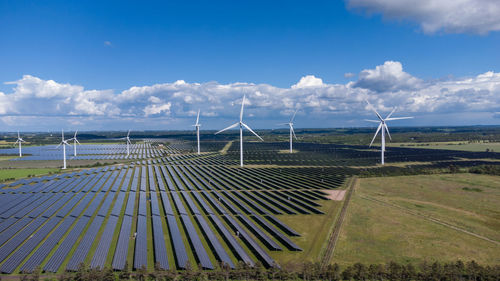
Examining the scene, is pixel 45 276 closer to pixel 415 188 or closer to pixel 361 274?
pixel 361 274

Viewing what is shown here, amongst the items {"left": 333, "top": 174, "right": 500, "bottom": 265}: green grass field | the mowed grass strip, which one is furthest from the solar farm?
the mowed grass strip

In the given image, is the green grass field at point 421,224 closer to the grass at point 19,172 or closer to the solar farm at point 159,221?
the solar farm at point 159,221

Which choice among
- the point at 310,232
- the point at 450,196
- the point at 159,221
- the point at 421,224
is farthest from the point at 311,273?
the point at 450,196

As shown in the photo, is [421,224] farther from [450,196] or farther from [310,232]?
[450,196]

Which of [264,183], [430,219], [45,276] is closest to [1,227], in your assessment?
[45,276]

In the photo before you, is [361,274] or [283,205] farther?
[283,205]

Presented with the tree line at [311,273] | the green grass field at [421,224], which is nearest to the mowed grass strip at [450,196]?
the green grass field at [421,224]
